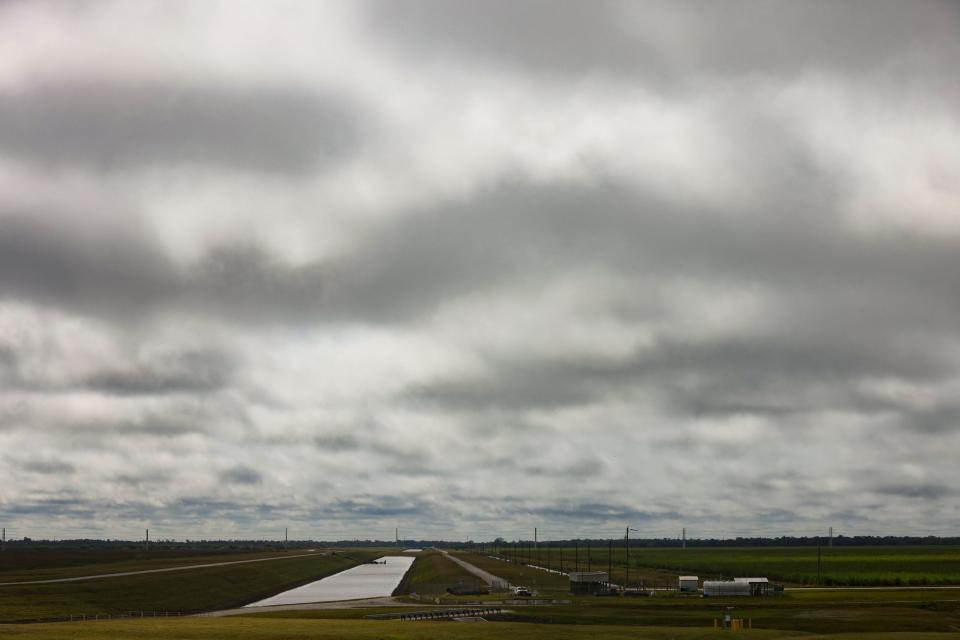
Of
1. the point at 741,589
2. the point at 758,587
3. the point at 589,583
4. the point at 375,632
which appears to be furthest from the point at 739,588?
the point at 375,632

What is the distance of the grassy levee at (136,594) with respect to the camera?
100500 millimetres

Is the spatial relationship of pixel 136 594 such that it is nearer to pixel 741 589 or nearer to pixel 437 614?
pixel 437 614

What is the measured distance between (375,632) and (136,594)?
226 ft

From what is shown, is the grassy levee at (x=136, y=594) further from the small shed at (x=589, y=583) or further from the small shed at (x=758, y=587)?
the small shed at (x=758, y=587)

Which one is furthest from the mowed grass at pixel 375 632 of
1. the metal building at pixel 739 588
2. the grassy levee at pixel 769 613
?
the metal building at pixel 739 588

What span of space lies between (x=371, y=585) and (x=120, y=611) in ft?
244

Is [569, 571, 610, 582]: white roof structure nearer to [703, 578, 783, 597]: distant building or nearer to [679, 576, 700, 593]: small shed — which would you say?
[679, 576, 700, 593]: small shed

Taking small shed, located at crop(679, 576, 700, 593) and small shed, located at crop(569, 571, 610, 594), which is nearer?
small shed, located at crop(569, 571, 610, 594)

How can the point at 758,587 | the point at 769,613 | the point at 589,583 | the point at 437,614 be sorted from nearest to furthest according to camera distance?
the point at 769,613 → the point at 437,614 → the point at 758,587 → the point at 589,583

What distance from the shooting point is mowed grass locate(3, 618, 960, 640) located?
66938mm

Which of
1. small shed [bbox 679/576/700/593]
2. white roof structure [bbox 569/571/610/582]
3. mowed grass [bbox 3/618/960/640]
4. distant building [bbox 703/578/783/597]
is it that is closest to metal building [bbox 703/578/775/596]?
distant building [bbox 703/578/783/597]

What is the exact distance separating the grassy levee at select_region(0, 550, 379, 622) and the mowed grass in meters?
24.4

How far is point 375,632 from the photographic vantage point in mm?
70250

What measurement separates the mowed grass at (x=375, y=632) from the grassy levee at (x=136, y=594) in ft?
80.2
